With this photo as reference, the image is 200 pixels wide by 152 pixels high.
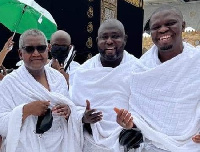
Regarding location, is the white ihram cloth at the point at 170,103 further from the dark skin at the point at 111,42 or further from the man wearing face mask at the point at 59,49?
the man wearing face mask at the point at 59,49

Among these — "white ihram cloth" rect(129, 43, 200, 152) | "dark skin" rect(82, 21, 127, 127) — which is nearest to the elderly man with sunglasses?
"dark skin" rect(82, 21, 127, 127)

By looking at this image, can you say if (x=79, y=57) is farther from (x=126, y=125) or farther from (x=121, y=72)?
(x=126, y=125)

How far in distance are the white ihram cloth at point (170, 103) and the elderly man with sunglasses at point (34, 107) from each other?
1.92 ft

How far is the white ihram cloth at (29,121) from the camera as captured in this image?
7.88 feet

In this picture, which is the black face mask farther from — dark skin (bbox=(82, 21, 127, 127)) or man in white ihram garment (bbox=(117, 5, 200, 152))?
man in white ihram garment (bbox=(117, 5, 200, 152))

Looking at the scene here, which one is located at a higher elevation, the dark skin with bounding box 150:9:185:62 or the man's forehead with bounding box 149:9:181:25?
the man's forehead with bounding box 149:9:181:25

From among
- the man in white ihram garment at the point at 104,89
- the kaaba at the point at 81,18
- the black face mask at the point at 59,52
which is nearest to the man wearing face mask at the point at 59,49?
the black face mask at the point at 59,52

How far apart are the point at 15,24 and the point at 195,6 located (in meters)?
14.0

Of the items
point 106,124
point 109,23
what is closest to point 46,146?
point 106,124

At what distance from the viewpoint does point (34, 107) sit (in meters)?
2.40

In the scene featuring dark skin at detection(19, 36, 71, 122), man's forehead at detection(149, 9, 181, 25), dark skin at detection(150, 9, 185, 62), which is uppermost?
man's forehead at detection(149, 9, 181, 25)

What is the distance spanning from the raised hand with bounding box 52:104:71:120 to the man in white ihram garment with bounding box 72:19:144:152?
128 millimetres

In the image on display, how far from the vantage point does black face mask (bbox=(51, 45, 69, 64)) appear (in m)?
4.07

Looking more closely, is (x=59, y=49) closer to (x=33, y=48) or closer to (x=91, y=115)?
(x=33, y=48)
